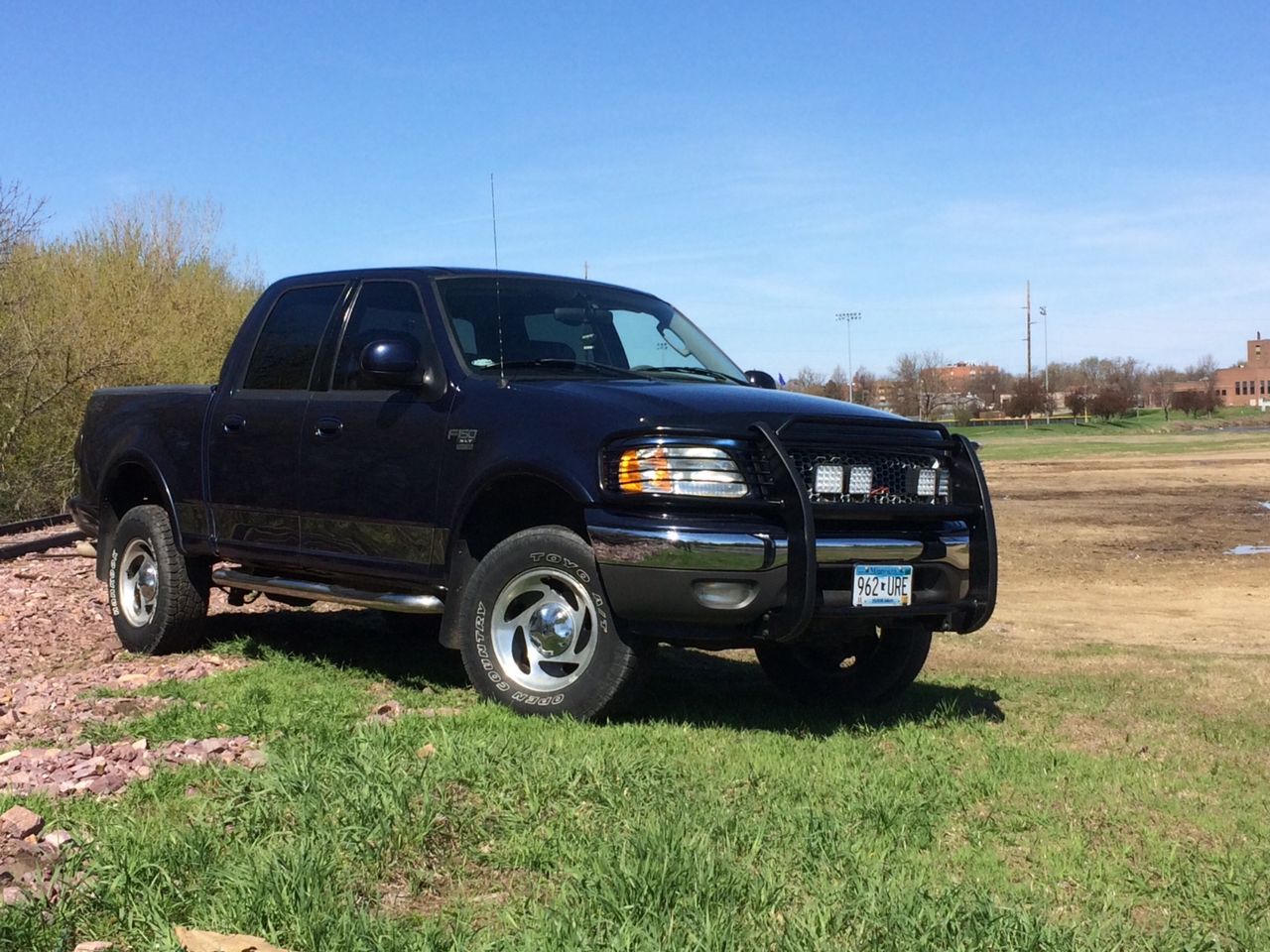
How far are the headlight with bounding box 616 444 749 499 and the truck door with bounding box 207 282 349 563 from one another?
2.36 m

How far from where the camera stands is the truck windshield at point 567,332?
6.47 m

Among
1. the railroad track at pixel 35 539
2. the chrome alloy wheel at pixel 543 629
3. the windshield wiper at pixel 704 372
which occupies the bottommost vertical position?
the railroad track at pixel 35 539

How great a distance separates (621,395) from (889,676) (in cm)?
206

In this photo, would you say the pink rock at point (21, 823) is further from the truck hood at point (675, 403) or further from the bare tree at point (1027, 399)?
the bare tree at point (1027, 399)

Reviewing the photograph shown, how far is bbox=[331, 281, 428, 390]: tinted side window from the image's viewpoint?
6.66m

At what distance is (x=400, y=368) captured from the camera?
6109mm

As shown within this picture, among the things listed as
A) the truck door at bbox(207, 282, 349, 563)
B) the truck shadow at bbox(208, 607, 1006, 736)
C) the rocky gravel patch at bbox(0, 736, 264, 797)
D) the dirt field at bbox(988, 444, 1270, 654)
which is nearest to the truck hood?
the truck shadow at bbox(208, 607, 1006, 736)

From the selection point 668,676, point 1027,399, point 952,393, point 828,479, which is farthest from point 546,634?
point 952,393

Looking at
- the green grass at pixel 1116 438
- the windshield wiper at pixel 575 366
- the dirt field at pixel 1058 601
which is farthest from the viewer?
the green grass at pixel 1116 438

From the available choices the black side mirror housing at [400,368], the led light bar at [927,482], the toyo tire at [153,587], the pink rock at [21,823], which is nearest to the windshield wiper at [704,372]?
the black side mirror housing at [400,368]

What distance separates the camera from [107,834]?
3824 millimetres

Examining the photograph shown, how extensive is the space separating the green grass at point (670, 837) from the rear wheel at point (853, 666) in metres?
0.52

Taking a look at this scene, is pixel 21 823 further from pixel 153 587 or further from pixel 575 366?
pixel 153 587

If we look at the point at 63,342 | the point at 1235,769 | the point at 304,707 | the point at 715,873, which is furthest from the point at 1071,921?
the point at 63,342
